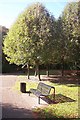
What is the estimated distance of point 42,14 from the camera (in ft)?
72.2

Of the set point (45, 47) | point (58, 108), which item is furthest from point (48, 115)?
point (45, 47)

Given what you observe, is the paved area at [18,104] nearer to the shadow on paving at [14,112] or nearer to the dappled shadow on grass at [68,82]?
the shadow on paving at [14,112]

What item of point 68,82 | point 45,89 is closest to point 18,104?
point 45,89

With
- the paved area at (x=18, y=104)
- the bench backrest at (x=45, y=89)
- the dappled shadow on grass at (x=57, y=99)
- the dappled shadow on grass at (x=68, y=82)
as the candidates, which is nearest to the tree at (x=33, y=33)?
the dappled shadow on grass at (x=68, y=82)

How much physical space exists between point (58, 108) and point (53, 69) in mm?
24427

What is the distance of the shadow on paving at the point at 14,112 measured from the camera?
34.7 ft

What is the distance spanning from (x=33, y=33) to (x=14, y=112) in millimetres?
11357

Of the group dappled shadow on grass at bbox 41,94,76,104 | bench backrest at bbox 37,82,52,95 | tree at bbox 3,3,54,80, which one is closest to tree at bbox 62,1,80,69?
tree at bbox 3,3,54,80

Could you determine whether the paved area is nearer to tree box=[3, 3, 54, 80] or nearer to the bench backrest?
the bench backrest

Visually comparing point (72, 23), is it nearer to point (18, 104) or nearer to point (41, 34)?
point (41, 34)

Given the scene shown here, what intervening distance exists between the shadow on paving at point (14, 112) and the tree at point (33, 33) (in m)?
9.63

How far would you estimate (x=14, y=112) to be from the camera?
11219 mm

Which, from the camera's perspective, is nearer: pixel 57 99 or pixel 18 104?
pixel 18 104

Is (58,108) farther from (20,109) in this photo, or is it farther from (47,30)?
(47,30)
